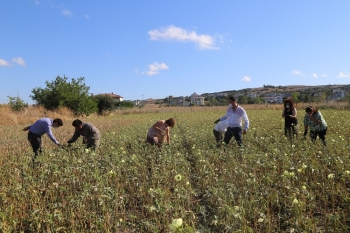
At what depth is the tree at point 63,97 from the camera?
33.7m

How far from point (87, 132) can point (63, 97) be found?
27.8 m

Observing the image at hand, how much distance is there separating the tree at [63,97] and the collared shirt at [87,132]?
27.2m

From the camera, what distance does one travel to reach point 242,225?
383 cm

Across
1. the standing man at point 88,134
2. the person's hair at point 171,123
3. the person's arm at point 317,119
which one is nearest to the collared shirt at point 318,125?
the person's arm at point 317,119

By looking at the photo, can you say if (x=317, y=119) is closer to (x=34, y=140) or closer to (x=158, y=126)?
(x=158, y=126)

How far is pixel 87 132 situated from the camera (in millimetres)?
7977

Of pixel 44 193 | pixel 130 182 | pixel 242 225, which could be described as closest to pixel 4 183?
pixel 44 193

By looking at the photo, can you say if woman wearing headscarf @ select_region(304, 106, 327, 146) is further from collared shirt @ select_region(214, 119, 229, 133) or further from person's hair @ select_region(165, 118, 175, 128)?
Answer: person's hair @ select_region(165, 118, 175, 128)

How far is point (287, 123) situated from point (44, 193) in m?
7.58

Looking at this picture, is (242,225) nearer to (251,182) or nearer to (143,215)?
(251,182)

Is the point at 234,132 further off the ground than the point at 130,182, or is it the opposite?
the point at 234,132

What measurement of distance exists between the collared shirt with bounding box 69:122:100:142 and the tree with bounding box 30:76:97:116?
27.2 metres

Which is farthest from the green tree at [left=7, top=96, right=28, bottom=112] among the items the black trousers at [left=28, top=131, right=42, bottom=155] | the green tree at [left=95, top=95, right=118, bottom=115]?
the black trousers at [left=28, top=131, right=42, bottom=155]

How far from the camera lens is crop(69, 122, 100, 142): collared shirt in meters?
7.88
